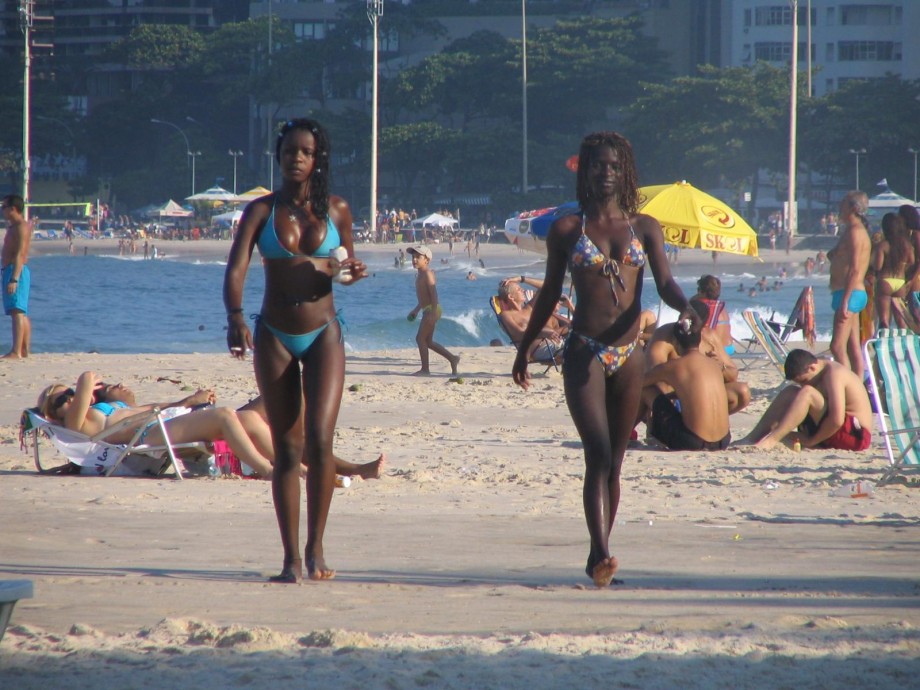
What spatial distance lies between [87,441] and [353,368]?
6.47 meters

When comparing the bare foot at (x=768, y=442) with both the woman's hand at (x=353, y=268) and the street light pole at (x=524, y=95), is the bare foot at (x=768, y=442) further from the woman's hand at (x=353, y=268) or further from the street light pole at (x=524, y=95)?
the street light pole at (x=524, y=95)

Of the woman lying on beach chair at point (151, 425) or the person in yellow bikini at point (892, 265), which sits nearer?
the woman lying on beach chair at point (151, 425)

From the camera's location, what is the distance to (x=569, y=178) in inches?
2662

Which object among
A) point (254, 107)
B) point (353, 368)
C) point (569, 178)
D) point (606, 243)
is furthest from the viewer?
point (254, 107)

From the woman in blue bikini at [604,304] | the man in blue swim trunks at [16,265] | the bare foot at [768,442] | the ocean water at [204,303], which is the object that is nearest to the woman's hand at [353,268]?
the woman in blue bikini at [604,304]

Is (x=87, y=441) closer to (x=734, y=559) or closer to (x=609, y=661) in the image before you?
(x=734, y=559)

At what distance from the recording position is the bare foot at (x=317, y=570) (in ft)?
12.5

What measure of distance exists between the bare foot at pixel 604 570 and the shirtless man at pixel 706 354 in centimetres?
288

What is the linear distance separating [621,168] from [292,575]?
1.67 meters

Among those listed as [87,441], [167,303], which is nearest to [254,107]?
[167,303]

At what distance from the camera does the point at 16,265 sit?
11.4 meters

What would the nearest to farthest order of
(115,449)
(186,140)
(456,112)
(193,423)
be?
(193,423) < (115,449) < (456,112) < (186,140)

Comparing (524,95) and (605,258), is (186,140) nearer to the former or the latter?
(524,95)

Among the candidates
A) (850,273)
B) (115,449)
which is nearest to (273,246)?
(115,449)
